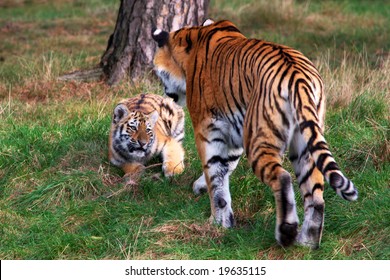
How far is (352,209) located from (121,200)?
1632mm

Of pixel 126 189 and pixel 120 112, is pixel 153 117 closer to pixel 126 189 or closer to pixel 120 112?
pixel 120 112

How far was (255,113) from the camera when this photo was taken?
4898 millimetres

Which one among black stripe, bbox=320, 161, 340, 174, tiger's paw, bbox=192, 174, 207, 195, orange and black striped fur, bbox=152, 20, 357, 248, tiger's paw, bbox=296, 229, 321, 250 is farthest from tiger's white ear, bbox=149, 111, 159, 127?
black stripe, bbox=320, 161, 340, 174

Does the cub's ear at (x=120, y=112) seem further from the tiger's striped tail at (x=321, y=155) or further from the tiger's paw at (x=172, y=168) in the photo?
the tiger's striped tail at (x=321, y=155)

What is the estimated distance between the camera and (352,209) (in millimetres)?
5418

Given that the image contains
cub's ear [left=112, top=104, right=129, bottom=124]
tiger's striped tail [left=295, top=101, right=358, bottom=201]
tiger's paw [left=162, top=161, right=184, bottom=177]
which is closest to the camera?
tiger's striped tail [left=295, top=101, right=358, bottom=201]

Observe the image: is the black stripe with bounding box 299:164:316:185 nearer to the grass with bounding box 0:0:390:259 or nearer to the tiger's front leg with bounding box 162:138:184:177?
the grass with bounding box 0:0:390:259

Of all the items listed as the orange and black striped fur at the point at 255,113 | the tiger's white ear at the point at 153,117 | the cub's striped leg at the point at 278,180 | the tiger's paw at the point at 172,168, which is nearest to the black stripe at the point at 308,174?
the orange and black striped fur at the point at 255,113

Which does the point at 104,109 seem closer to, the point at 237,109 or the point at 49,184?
the point at 49,184

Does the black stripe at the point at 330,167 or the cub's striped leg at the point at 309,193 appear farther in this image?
the cub's striped leg at the point at 309,193

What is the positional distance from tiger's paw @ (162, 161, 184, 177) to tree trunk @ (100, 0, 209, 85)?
2391mm

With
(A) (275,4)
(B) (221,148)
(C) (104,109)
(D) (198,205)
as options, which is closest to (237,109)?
(B) (221,148)

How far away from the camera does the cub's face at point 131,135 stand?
6.54 meters

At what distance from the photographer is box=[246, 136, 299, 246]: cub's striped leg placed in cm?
473
